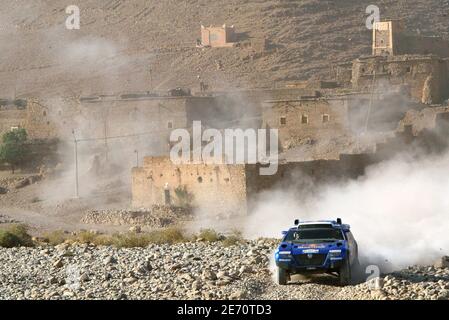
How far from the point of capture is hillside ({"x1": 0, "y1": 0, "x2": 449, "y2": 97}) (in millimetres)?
77750

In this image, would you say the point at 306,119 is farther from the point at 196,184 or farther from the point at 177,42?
the point at 177,42

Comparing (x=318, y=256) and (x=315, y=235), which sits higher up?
(x=315, y=235)

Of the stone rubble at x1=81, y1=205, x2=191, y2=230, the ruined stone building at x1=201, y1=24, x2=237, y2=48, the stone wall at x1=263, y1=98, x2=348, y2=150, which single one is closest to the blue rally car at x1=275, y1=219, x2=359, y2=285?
the stone rubble at x1=81, y1=205, x2=191, y2=230

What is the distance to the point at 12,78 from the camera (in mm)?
89688

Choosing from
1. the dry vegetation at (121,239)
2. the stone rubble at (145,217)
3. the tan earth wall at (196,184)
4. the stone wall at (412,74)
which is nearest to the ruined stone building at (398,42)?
the stone wall at (412,74)

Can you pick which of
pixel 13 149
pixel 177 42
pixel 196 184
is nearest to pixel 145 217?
pixel 196 184

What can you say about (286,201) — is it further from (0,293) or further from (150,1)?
(150,1)

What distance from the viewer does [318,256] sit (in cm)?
2506

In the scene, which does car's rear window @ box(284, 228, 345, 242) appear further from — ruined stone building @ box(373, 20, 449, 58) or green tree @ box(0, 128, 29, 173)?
ruined stone building @ box(373, 20, 449, 58)

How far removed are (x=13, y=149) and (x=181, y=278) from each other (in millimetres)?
35847

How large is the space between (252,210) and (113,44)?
47706 millimetres

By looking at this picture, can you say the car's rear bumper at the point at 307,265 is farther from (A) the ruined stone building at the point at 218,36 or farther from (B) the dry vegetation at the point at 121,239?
(A) the ruined stone building at the point at 218,36

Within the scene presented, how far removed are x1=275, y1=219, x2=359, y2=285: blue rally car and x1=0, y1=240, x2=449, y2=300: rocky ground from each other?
31 centimetres

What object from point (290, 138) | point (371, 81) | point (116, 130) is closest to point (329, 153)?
point (290, 138)
